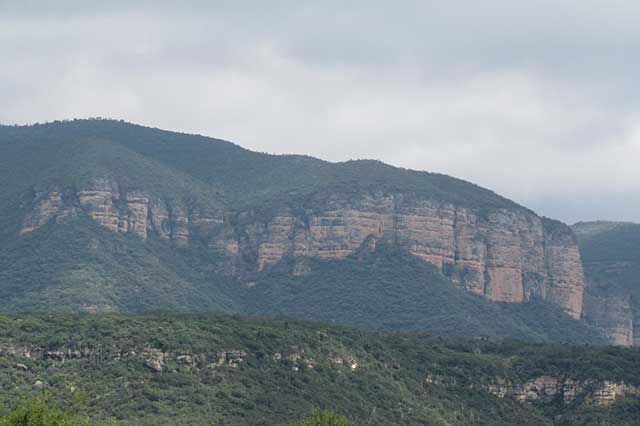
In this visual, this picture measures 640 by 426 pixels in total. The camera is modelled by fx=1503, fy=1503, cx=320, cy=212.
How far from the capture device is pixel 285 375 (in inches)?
6156

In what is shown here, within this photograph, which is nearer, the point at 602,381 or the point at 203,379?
the point at 203,379

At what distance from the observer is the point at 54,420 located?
106 meters

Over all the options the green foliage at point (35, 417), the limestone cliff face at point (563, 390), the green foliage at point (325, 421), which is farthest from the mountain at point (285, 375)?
the green foliage at point (35, 417)

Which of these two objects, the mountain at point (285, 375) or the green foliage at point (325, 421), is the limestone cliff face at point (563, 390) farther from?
the green foliage at point (325, 421)

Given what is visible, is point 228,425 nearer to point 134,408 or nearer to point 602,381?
point 134,408

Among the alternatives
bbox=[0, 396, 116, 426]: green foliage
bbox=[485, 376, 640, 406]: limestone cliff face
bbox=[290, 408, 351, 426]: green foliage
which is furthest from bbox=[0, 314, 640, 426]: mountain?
bbox=[0, 396, 116, 426]: green foliage

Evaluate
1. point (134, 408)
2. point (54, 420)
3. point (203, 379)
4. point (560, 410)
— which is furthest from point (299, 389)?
point (54, 420)

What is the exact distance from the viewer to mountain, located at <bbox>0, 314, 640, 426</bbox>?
141m

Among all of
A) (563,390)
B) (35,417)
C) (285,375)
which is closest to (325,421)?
(35,417)

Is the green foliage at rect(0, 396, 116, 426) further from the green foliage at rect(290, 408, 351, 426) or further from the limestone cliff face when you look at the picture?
the limestone cliff face

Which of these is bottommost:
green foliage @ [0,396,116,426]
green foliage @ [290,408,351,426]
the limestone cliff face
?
the limestone cliff face

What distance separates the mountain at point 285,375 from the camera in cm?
14088

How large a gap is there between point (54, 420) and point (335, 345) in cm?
6619

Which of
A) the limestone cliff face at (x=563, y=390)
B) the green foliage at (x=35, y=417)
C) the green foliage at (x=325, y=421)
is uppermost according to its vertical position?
the green foliage at (x=35, y=417)
